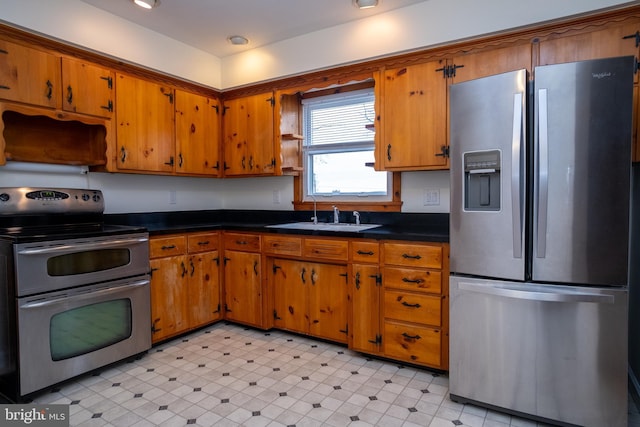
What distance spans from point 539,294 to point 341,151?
2108 mm

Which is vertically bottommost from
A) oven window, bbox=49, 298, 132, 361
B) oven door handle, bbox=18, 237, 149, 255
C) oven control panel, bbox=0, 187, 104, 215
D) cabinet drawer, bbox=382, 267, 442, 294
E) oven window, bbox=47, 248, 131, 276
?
oven window, bbox=49, 298, 132, 361

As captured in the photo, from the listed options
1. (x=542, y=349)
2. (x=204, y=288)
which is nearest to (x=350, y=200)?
(x=204, y=288)

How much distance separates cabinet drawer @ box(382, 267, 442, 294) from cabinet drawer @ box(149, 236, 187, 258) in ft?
5.37

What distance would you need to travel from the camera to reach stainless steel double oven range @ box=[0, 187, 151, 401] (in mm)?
2129

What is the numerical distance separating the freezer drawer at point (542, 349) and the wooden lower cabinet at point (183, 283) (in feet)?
6.81

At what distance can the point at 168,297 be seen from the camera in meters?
2.99

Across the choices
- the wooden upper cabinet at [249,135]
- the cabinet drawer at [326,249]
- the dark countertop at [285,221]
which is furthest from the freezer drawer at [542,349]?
the wooden upper cabinet at [249,135]

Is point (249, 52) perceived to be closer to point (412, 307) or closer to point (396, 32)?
point (396, 32)

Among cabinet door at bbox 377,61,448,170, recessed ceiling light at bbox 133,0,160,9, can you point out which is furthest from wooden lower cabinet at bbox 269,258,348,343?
recessed ceiling light at bbox 133,0,160,9

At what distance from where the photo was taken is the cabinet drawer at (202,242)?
316 cm

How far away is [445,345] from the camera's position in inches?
94.4

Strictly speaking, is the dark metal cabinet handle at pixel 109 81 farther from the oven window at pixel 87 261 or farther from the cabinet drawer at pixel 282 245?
the cabinet drawer at pixel 282 245

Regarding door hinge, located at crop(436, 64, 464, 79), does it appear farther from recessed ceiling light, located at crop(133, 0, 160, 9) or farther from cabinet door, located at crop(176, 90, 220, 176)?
cabinet door, located at crop(176, 90, 220, 176)

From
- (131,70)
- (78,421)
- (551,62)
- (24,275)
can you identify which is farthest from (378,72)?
(78,421)
